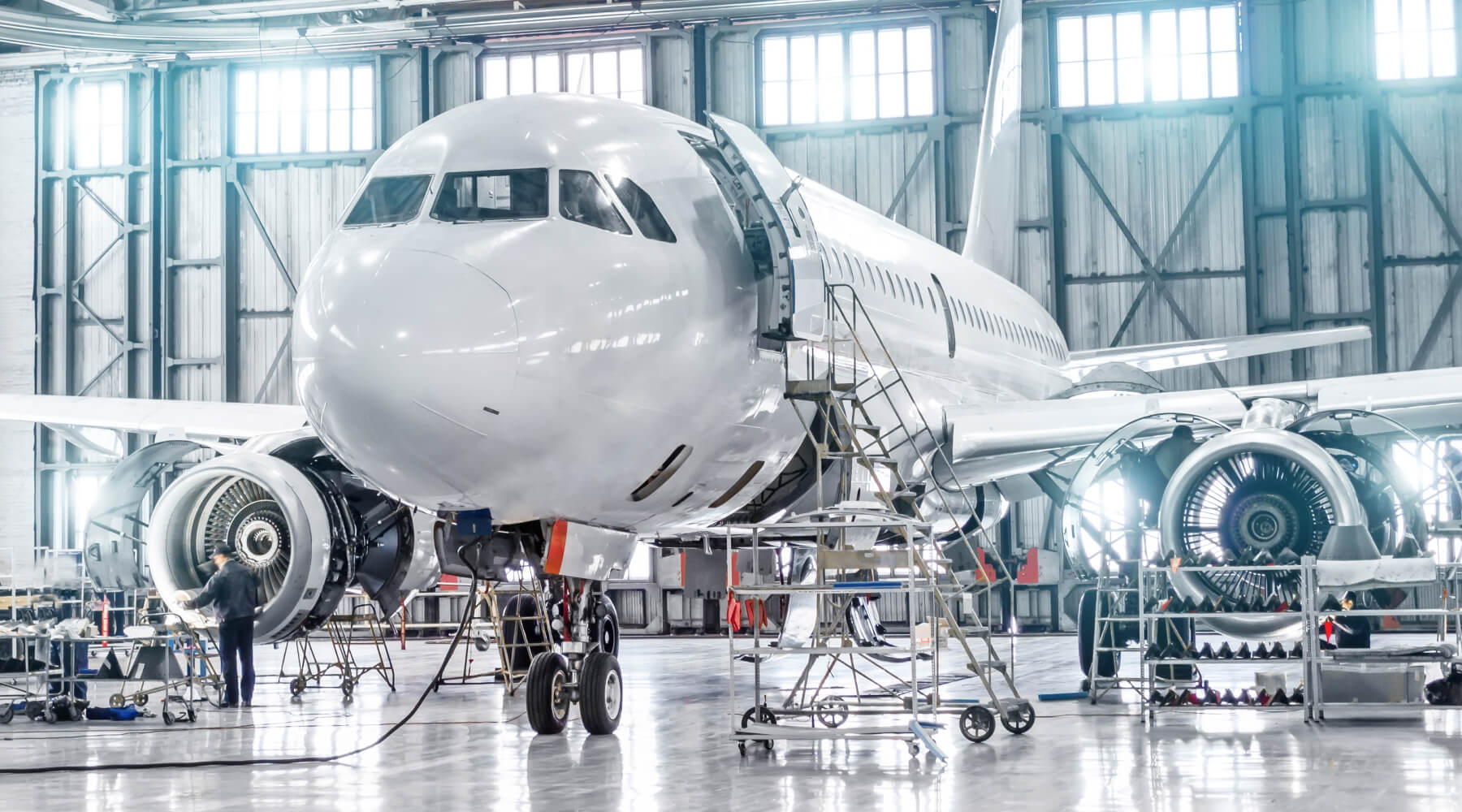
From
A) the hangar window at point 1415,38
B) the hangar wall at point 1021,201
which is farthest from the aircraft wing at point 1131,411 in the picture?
the hangar window at point 1415,38

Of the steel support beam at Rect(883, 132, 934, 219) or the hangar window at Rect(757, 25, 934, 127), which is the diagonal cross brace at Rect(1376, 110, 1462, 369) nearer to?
the steel support beam at Rect(883, 132, 934, 219)

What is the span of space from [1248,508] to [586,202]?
16.5 feet

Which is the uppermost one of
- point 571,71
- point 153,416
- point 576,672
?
point 571,71

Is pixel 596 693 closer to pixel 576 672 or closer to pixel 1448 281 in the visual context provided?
pixel 576 672

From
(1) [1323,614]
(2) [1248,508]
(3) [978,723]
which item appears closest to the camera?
(3) [978,723]

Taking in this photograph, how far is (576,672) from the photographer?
9781 mm

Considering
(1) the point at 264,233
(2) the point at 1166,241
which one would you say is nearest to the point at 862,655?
(2) the point at 1166,241

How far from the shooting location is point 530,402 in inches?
299

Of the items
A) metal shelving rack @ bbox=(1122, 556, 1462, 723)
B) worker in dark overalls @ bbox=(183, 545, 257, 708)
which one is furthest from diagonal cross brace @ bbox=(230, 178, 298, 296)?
metal shelving rack @ bbox=(1122, 556, 1462, 723)

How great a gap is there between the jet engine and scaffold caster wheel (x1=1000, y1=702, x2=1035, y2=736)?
4.51m

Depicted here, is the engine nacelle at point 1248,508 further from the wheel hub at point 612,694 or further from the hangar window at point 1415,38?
A: the hangar window at point 1415,38

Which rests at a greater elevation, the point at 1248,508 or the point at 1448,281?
the point at 1448,281

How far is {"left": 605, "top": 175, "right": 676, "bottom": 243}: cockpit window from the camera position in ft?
27.9

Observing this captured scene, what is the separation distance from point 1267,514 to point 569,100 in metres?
5.30
